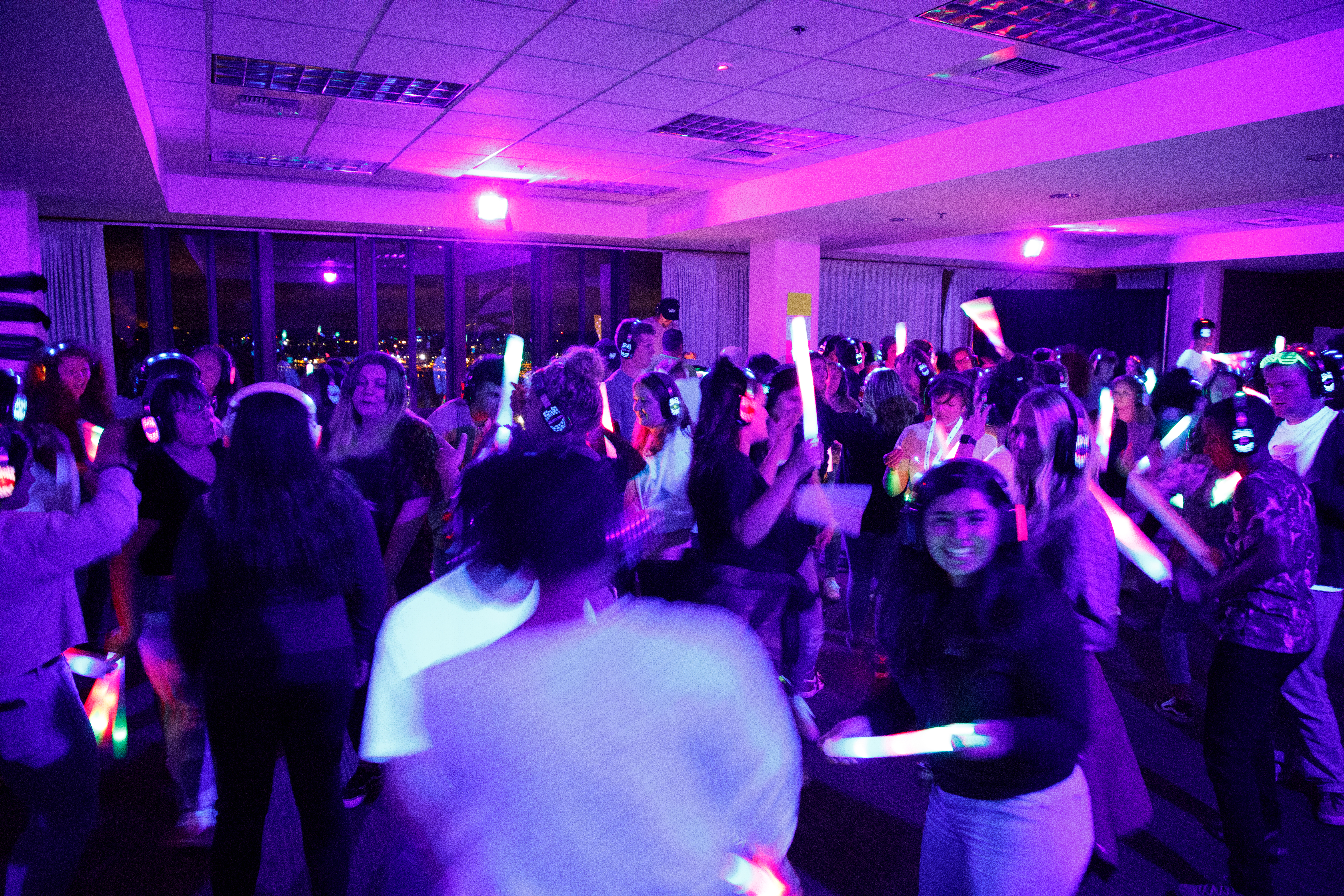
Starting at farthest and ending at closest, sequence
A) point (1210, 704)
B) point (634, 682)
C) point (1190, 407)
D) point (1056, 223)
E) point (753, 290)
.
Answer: point (753, 290)
point (1056, 223)
point (1190, 407)
point (1210, 704)
point (634, 682)

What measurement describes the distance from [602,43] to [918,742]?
149 inches

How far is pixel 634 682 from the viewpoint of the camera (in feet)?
2.97

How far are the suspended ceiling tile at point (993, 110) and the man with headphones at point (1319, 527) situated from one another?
7.71ft

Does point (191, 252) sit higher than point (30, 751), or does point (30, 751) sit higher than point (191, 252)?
point (191, 252)

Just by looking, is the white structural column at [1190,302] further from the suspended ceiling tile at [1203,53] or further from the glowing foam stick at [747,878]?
the glowing foam stick at [747,878]

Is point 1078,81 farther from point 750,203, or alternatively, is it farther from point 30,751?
point 30,751

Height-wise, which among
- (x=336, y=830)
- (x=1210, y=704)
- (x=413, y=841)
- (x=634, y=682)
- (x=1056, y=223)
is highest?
(x=1056, y=223)

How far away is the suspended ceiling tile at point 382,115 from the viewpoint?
505 centimetres

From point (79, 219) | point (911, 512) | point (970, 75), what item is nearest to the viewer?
point (911, 512)

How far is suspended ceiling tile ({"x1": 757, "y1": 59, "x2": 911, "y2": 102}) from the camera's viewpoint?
4.41 meters

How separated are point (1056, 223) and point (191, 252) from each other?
886 cm

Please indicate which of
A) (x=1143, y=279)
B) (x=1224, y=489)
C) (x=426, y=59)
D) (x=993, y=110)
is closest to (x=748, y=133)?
(x=993, y=110)

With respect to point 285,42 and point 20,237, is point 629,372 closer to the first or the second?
point 285,42

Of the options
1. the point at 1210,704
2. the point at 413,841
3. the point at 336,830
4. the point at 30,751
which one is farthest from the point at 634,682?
the point at 1210,704
